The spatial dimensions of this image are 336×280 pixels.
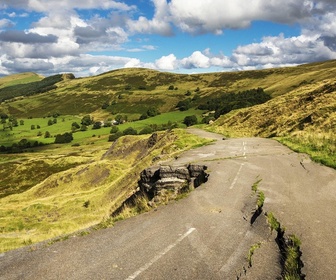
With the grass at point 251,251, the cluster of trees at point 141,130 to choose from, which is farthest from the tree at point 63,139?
the grass at point 251,251

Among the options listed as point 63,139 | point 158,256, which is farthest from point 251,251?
A: point 63,139

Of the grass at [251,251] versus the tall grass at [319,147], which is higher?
the grass at [251,251]

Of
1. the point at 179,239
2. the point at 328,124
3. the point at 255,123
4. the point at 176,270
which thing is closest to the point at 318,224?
the point at 179,239

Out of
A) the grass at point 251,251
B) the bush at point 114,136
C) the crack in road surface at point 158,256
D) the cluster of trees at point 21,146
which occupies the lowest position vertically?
the cluster of trees at point 21,146

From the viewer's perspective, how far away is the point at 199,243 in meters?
10.1

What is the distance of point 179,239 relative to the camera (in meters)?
10.4

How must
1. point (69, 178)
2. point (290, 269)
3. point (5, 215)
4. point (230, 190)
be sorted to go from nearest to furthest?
point (290, 269) → point (230, 190) → point (5, 215) → point (69, 178)

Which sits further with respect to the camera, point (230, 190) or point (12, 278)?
point (230, 190)

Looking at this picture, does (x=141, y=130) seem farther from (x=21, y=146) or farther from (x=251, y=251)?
(x=251, y=251)

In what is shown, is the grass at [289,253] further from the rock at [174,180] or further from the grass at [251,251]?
the rock at [174,180]

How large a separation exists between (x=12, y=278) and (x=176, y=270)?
450cm

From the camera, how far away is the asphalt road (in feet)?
27.8

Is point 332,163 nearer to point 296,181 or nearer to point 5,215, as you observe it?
point 296,181

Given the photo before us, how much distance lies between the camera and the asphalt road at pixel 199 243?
8461 millimetres
